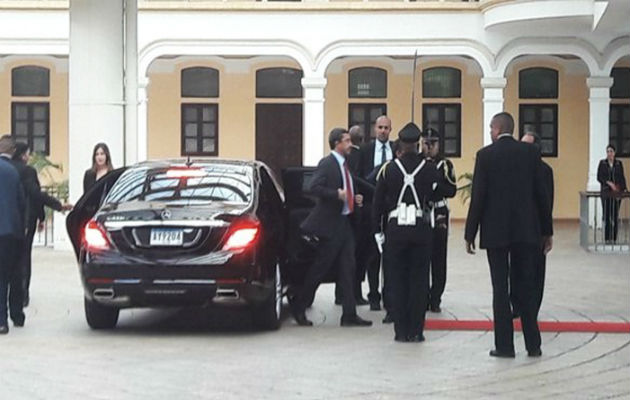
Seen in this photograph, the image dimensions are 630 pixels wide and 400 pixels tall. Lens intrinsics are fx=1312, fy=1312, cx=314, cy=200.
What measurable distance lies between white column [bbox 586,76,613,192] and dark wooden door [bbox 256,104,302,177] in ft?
23.5

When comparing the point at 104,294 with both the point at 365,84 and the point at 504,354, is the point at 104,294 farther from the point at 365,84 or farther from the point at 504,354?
the point at 365,84

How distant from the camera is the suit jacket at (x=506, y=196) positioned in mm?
11023

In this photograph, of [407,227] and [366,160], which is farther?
[366,160]

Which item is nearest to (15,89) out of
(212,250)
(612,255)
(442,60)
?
(442,60)

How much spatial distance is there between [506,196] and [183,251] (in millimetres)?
3009

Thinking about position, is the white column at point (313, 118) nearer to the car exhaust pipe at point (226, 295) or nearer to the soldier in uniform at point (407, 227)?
the soldier in uniform at point (407, 227)

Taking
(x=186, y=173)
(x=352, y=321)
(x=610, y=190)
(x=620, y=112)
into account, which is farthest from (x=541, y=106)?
(x=186, y=173)

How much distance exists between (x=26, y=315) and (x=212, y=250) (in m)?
3.14

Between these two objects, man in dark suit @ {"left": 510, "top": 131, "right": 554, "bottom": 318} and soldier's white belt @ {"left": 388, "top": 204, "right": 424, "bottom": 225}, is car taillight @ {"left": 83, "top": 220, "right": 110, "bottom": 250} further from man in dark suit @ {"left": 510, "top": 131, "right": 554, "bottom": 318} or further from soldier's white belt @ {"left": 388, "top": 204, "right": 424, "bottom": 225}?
man in dark suit @ {"left": 510, "top": 131, "right": 554, "bottom": 318}

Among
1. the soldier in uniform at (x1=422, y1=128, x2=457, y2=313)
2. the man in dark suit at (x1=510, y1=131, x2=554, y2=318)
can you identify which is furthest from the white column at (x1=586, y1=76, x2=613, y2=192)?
the man in dark suit at (x1=510, y1=131, x2=554, y2=318)

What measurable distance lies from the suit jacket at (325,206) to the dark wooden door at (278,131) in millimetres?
18536

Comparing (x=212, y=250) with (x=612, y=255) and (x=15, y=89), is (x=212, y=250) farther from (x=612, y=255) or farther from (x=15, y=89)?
(x=15, y=89)

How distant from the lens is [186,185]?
1282cm

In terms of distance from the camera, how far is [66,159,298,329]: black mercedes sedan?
1195cm
